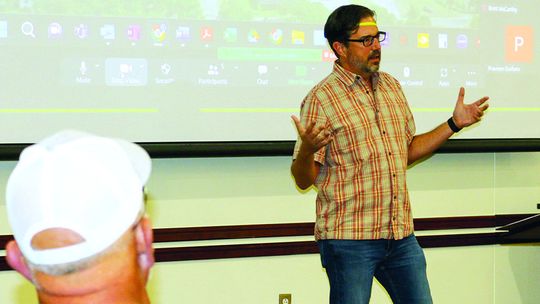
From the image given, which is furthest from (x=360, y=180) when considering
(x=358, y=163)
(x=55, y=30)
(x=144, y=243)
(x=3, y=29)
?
(x=144, y=243)

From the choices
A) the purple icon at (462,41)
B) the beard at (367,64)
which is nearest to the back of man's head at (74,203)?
Answer: the beard at (367,64)

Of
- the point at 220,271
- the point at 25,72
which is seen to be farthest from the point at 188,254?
the point at 25,72

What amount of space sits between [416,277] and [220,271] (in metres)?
1.03

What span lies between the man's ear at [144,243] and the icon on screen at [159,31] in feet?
7.56

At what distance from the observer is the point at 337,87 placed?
10.00 ft

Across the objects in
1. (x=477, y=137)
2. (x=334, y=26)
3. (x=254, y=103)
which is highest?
(x=334, y=26)

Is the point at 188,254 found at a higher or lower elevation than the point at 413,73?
lower

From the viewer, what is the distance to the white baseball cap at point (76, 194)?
1.07 metres

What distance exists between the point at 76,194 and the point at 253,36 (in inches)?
100

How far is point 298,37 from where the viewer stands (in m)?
3.61

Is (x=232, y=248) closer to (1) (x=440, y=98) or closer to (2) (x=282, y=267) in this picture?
(2) (x=282, y=267)

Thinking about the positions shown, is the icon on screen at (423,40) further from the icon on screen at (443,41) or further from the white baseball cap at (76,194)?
A: the white baseball cap at (76,194)

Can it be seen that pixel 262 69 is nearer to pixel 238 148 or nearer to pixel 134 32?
pixel 238 148

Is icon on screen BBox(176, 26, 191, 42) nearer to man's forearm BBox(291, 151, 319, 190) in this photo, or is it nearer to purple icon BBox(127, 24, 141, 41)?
A: purple icon BBox(127, 24, 141, 41)
